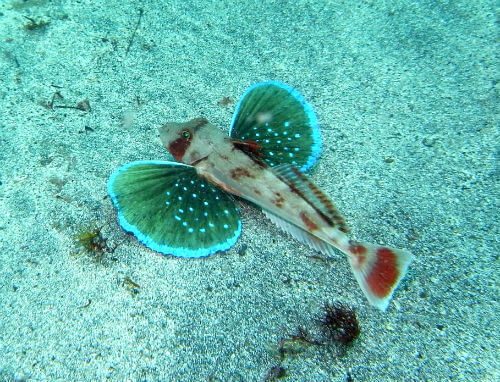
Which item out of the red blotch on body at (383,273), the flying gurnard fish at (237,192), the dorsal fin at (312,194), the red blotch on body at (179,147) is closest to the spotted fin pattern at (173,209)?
the flying gurnard fish at (237,192)

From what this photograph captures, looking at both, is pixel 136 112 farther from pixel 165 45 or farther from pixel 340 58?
pixel 340 58

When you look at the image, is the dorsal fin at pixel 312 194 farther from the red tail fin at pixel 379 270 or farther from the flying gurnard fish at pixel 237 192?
the red tail fin at pixel 379 270

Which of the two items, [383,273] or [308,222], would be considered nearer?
[383,273]

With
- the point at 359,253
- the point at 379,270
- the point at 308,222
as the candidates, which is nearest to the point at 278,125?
the point at 308,222

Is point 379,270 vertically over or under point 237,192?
over

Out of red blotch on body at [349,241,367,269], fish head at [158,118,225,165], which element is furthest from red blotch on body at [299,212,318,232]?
fish head at [158,118,225,165]

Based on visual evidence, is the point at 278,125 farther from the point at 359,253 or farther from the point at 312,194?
the point at 359,253
